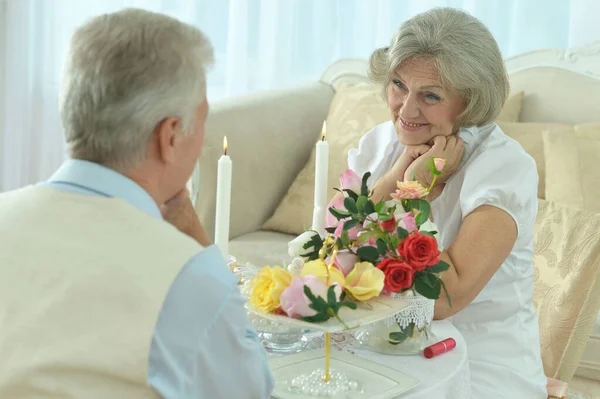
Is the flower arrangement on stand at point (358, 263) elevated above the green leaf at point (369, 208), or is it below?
below

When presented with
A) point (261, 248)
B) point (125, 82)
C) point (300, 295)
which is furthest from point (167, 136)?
point (261, 248)

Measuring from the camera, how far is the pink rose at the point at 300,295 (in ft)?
4.33

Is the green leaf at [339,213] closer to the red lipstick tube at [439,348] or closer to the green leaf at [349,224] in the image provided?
the green leaf at [349,224]

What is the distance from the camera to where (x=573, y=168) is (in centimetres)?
301

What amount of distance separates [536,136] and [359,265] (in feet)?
6.27

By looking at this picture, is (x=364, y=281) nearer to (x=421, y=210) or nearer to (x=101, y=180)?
(x=421, y=210)

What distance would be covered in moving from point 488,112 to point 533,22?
1888 millimetres

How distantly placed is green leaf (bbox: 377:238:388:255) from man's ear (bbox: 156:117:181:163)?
416 mm

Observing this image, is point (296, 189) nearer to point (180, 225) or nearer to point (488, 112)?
point (488, 112)

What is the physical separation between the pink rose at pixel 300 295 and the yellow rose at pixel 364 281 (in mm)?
64

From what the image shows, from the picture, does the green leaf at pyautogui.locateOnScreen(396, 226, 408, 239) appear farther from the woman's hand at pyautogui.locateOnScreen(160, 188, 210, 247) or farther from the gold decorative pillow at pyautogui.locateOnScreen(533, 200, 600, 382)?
the gold decorative pillow at pyautogui.locateOnScreen(533, 200, 600, 382)

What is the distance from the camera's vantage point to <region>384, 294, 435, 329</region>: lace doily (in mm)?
1523

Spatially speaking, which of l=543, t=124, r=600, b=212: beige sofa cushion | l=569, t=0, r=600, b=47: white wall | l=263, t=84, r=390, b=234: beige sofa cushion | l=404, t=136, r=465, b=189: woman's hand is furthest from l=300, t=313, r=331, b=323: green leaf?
l=569, t=0, r=600, b=47: white wall

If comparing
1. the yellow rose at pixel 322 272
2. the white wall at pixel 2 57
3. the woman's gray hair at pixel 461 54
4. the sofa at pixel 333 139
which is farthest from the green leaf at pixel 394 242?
the white wall at pixel 2 57
